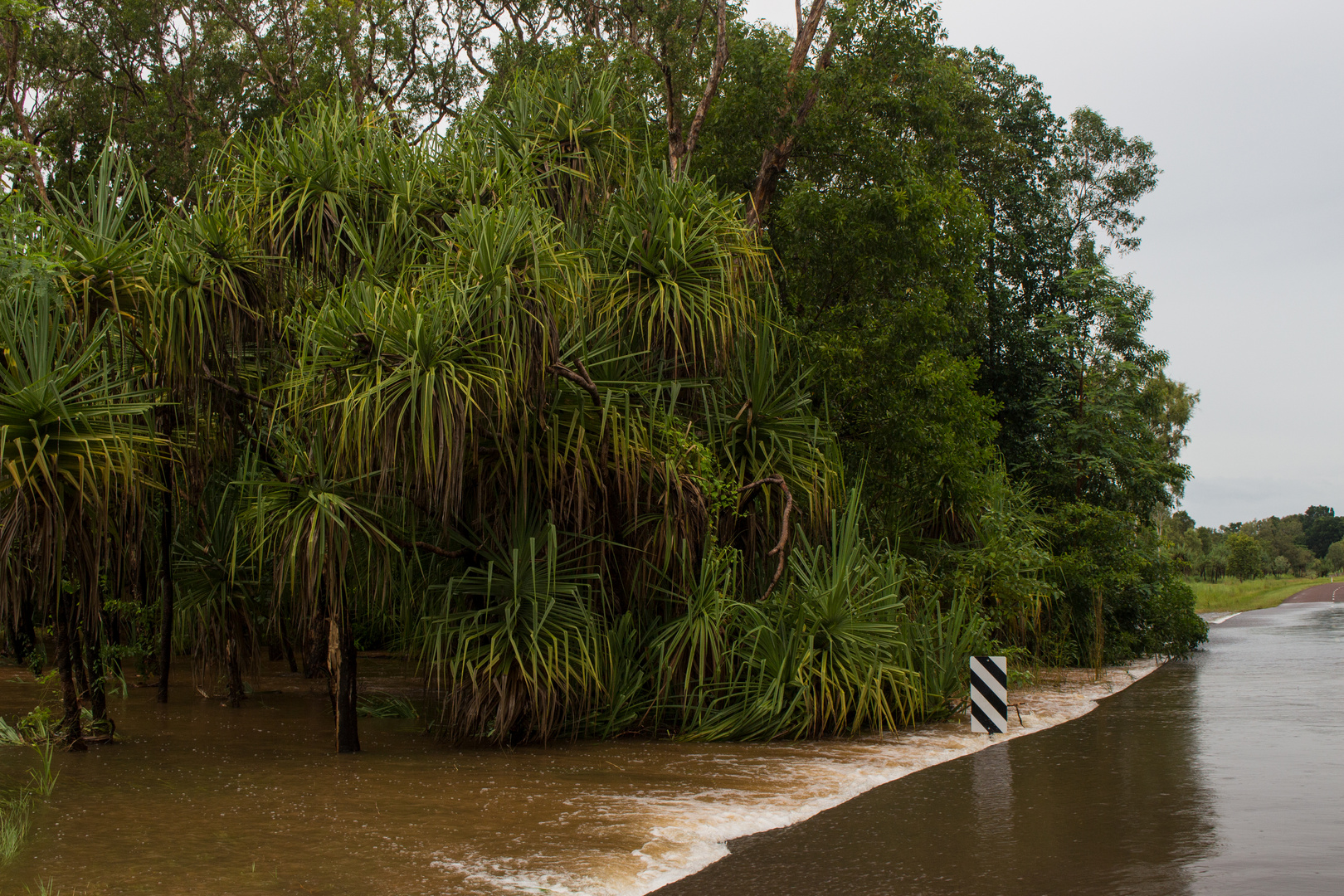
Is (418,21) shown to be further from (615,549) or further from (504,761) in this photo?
(504,761)

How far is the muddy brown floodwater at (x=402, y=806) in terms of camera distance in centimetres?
559

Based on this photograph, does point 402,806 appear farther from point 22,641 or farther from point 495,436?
point 22,641

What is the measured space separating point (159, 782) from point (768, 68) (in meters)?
12.1

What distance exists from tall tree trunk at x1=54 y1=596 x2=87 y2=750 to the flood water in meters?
0.20

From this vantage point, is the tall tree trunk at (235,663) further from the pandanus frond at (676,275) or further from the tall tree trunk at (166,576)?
the pandanus frond at (676,275)

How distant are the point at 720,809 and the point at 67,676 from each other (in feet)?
17.4

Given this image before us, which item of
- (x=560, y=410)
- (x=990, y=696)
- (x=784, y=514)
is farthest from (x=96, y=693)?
(x=990, y=696)

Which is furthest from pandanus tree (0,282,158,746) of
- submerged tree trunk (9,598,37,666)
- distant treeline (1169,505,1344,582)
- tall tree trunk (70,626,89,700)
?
distant treeline (1169,505,1344,582)

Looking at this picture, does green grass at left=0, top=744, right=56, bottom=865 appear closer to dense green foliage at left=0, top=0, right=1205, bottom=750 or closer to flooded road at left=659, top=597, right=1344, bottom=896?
dense green foliage at left=0, top=0, right=1205, bottom=750

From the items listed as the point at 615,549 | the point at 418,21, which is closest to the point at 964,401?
the point at 615,549

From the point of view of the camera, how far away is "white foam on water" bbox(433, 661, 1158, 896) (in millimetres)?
5617

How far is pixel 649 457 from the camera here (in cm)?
1040

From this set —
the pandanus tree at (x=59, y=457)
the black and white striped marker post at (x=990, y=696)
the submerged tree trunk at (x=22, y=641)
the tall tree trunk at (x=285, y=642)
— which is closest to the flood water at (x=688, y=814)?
the black and white striped marker post at (x=990, y=696)

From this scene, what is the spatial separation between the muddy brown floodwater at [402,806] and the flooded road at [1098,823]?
1.41 feet
